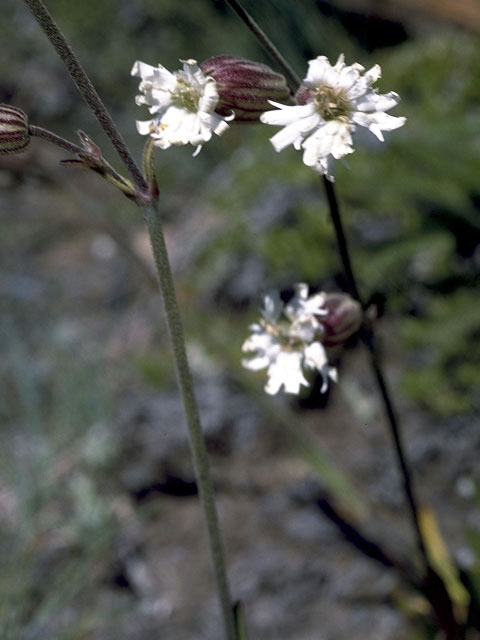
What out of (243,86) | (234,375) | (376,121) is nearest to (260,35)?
(243,86)

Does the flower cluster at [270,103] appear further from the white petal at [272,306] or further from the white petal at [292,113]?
the white petal at [272,306]

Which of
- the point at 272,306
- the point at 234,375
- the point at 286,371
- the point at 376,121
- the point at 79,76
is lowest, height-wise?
the point at 234,375

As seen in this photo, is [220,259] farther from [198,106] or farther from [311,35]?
[198,106]

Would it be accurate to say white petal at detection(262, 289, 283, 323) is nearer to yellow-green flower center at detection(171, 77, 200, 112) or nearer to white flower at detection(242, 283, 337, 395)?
white flower at detection(242, 283, 337, 395)

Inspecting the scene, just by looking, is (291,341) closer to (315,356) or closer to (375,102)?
(315,356)

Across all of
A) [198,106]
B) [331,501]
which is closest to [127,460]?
[331,501]

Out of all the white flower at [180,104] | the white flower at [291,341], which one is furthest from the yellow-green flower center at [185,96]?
the white flower at [291,341]
